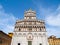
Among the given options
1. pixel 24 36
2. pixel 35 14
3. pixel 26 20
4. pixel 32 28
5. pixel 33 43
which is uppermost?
pixel 35 14

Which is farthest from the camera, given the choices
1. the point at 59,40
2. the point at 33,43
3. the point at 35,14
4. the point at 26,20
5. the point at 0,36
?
the point at 59,40

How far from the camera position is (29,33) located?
131ft

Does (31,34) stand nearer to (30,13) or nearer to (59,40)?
(30,13)

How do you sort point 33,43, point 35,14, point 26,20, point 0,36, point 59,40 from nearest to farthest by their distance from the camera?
point 0,36
point 33,43
point 26,20
point 35,14
point 59,40

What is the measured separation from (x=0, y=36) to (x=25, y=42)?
43.3 ft

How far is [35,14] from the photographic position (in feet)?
146

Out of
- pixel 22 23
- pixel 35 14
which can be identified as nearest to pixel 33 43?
pixel 22 23

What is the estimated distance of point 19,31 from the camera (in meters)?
40.0

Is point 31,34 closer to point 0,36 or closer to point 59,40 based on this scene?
point 0,36

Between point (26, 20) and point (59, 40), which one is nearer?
point (26, 20)

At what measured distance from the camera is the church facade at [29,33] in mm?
39216

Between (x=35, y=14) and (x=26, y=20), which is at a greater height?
(x=35, y=14)

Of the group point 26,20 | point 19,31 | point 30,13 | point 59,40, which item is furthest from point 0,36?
point 59,40

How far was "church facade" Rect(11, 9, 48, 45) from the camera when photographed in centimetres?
3922
